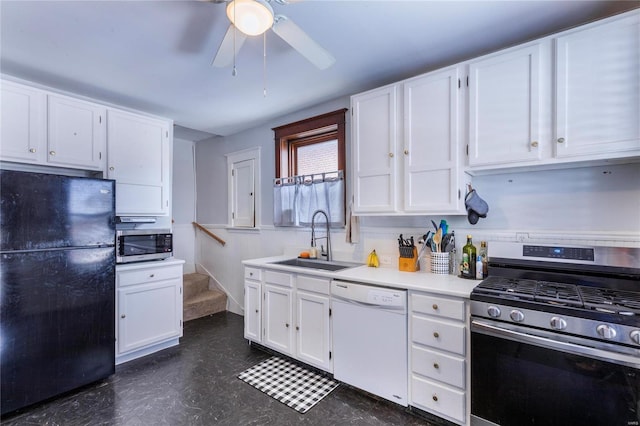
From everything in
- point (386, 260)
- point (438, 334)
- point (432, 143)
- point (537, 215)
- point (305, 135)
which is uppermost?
point (305, 135)

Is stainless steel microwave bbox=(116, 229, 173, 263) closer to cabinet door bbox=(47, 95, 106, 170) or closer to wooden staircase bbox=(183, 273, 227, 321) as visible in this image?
cabinet door bbox=(47, 95, 106, 170)

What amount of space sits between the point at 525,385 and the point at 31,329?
123 inches

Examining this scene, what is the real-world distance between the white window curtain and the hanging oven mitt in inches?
47.1

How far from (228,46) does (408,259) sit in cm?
197

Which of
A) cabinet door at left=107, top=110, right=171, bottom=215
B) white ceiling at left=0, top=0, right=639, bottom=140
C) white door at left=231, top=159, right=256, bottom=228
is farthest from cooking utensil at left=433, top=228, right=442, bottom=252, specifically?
cabinet door at left=107, top=110, right=171, bottom=215

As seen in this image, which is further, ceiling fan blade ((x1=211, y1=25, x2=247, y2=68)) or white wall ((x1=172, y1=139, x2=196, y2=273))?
white wall ((x1=172, y1=139, x2=196, y2=273))

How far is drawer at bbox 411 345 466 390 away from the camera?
1.76m

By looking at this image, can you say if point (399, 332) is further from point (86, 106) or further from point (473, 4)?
point (86, 106)

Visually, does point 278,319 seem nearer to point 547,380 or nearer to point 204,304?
point 204,304

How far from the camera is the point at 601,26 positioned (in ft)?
5.24

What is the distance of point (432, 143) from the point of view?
7.11 feet

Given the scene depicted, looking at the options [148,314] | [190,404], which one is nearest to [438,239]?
[190,404]

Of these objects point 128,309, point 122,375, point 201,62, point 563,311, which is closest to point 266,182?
point 201,62

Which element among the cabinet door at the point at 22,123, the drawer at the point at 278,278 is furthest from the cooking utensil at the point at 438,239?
the cabinet door at the point at 22,123
